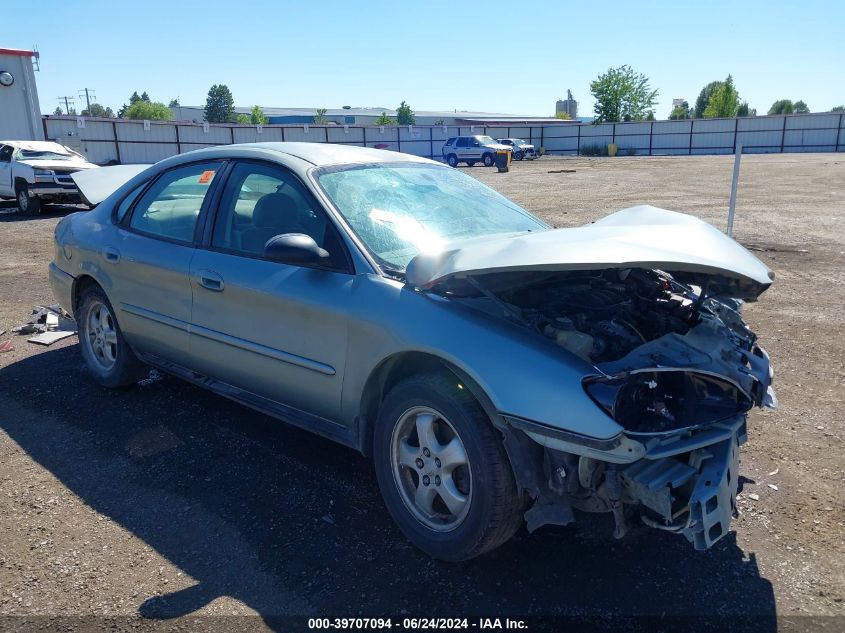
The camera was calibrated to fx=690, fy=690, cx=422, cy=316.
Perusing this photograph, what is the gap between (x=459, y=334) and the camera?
2.79 metres

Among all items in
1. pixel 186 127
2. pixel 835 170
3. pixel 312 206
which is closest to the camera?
pixel 312 206

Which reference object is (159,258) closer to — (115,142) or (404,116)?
(115,142)

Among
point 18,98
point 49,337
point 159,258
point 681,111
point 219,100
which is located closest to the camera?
point 159,258

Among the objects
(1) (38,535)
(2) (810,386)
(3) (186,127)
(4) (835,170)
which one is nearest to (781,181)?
(4) (835,170)

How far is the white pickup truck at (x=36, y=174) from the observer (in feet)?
52.5

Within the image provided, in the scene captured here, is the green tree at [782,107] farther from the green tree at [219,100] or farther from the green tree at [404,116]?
the green tree at [219,100]

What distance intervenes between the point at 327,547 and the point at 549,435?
1203 mm

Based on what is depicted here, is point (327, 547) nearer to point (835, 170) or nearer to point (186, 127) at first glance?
point (835, 170)

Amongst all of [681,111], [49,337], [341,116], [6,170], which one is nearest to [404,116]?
[341,116]

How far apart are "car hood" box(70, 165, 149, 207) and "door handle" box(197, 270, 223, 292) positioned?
2034 millimetres

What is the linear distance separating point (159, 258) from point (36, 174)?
14.2 meters

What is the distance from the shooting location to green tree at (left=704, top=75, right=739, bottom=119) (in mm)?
81312

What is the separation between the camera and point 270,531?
3.19 meters

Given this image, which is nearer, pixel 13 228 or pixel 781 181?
pixel 13 228
